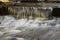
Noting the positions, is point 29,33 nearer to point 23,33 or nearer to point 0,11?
point 23,33

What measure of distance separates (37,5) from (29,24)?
773 millimetres

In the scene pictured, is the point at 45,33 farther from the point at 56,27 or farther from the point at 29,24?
the point at 29,24

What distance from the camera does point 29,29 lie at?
3.19 meters

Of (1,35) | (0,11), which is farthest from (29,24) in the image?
(0,11)

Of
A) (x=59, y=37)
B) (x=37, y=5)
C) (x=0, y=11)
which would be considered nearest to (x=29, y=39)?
(x=59, y=37)

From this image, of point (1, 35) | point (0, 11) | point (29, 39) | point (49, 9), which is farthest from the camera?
point (0, 11)

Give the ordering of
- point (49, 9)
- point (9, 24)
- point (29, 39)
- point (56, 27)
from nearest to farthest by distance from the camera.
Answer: point (29, 39), point (56, 27), point (9, 24), point (49, 9)

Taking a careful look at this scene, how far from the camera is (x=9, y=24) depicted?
→ 362cm

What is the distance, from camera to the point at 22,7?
421 centimetres

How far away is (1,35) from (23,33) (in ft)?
1.47

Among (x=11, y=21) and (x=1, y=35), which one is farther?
(x=11, y=21)

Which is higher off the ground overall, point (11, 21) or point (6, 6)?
point (6, 6)

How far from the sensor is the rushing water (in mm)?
2697

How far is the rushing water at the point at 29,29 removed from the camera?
2.70 m
